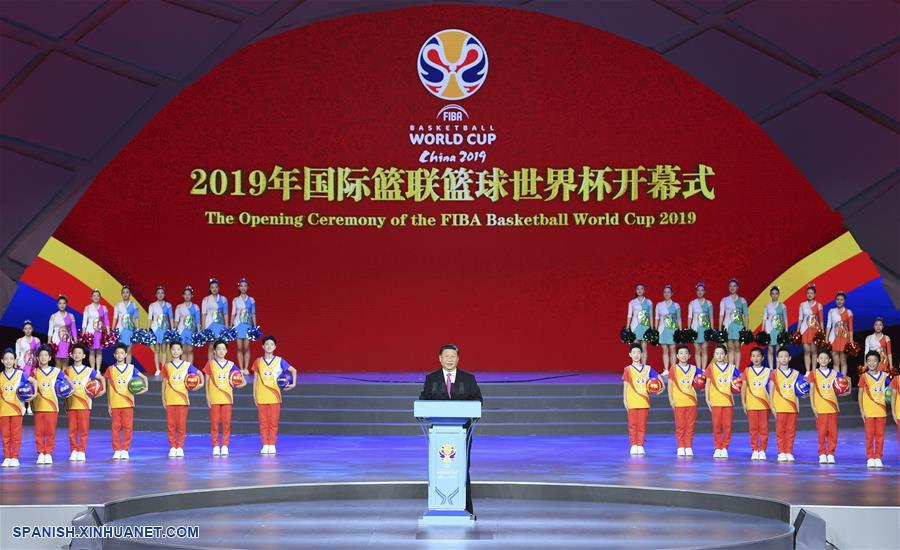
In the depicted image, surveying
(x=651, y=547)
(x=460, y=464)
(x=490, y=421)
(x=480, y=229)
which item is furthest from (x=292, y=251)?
(x=651, y=547)

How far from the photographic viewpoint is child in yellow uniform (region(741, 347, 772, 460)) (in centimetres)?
1152

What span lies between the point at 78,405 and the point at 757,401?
6017 millimetres

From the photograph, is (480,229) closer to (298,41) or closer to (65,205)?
(298,41)

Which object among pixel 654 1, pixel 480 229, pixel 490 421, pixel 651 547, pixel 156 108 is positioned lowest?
pixel 651 547

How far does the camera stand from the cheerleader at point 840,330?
14562mm

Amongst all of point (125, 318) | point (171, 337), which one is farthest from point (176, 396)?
point (125, 318)

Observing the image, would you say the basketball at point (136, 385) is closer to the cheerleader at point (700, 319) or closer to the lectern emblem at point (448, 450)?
the lectern emblem at point (448, 450)

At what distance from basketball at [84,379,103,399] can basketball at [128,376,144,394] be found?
26cm

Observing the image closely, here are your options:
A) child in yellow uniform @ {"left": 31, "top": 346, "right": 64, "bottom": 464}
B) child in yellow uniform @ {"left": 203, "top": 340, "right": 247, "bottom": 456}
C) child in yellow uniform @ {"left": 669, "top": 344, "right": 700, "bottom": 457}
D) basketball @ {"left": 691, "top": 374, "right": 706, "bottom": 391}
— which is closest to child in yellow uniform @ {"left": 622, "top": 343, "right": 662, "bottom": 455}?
child in yellow uniform @ {"left": 669, "top": 344, "right": 700, "bottom": 457}

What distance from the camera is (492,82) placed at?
1636cm

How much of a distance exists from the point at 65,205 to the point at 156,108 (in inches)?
66.4

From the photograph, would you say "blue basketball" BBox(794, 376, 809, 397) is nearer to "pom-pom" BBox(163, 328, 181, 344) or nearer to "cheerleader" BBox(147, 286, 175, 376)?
A: "pom-pom" BBox(163, 328, 181, 344)

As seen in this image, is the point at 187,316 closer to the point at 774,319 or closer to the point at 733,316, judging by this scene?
the point at 733,316

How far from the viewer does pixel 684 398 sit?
469 inches
